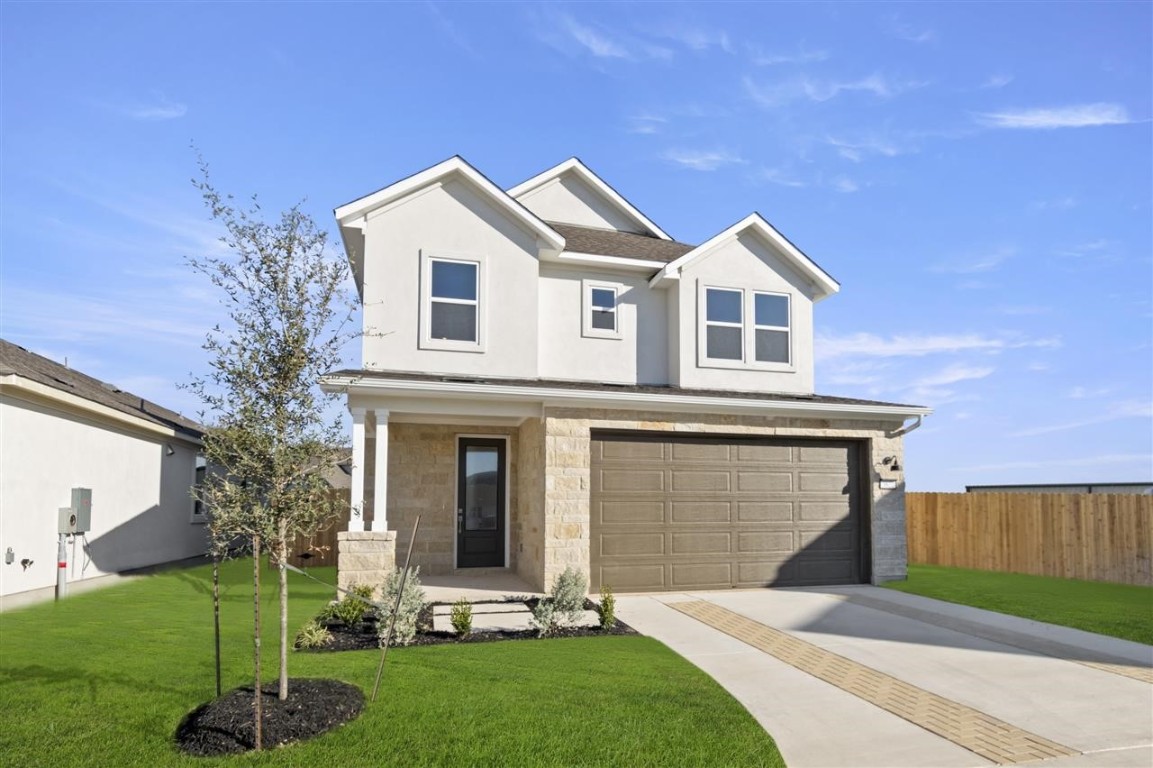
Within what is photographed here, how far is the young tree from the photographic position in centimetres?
525

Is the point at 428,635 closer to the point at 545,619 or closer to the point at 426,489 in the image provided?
the point at 545,619

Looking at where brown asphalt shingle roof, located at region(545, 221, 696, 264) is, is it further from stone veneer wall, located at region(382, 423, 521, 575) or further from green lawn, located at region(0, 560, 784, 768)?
green lawn, located at region(0, 560, 784, 768)

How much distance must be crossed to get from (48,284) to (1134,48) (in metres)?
18.2

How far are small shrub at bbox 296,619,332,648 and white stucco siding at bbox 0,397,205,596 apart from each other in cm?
561

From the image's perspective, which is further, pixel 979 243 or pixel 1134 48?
pixel 979 243

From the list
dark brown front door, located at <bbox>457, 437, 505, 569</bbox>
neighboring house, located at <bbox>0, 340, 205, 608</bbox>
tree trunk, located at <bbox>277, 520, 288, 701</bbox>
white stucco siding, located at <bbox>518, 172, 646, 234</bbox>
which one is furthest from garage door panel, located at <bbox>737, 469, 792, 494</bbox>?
neighboring house, located at <bbox>0, 340, 205, 608</bbox>

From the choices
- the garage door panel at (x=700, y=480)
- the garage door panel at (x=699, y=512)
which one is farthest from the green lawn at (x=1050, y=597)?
the garage door panel at (x=700, y=480)

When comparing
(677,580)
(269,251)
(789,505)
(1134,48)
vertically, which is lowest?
(677,580)

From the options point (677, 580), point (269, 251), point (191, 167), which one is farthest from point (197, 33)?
point (677, 580)

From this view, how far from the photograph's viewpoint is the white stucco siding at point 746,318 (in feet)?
43.9

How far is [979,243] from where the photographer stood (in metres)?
13.8

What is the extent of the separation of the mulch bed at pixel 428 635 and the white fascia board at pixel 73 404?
18.6 ft

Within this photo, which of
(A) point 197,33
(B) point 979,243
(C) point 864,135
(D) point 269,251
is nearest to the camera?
(D) point 269,251

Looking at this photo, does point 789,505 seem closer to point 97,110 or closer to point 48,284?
point 97,110
